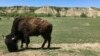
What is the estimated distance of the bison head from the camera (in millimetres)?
20031

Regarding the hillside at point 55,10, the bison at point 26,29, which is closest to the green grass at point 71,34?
the bison at point 26,29

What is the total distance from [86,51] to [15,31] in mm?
4144

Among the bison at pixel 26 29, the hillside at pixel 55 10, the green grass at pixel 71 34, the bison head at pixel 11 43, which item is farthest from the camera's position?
the hillside at pixel 55 10

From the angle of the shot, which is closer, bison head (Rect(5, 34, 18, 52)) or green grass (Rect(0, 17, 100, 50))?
bison head (Rect(5, 34, 18, 52))

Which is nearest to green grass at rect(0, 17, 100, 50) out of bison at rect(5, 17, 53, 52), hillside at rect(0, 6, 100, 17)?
bison at rect(5, 17, 53, 52)

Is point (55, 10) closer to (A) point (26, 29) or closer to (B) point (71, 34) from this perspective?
(B) point (71, 34)

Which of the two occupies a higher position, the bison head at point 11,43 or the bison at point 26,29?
the bison at point 26,29

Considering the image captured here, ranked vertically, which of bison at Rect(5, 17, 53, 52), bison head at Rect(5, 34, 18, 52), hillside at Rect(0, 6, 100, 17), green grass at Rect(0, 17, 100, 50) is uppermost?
bison at Rect(5, 17, 53, 52)

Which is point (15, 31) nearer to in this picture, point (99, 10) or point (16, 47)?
point (16, 47)

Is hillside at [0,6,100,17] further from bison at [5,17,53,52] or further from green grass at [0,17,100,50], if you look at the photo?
bison at [5,17,53,52]

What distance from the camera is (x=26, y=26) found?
68.2 feet

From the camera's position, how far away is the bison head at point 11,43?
20.0 meters

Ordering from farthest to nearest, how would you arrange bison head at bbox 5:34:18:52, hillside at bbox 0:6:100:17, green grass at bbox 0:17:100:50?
hillside at bbox 0:6:100:17
green grass at bbox 0:17:100:50
bison head at bbox 5:34:18:52

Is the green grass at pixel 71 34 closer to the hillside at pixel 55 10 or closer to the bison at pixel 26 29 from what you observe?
the bison at pixel 26 29
